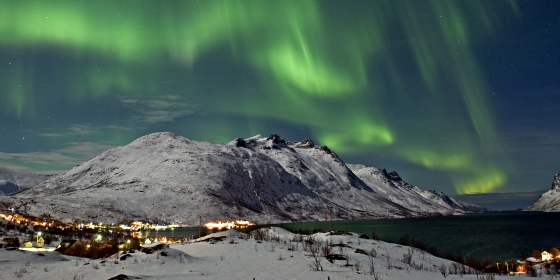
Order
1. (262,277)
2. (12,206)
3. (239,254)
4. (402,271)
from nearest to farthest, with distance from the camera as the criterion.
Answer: (262,277)
(402,271)
(239,254)
(12,206)

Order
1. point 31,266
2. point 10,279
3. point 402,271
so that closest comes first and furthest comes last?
point 10,279
point 402,271
point 31,266

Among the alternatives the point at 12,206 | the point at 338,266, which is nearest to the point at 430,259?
the point at 338,266

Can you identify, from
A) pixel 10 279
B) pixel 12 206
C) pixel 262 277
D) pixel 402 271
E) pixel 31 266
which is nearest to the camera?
pixel 262 277

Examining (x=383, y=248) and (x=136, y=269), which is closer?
(x=136, y=269)

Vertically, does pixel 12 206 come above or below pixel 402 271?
above

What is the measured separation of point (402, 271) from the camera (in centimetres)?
2400

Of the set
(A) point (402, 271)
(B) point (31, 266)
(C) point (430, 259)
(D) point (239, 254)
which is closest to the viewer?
(A) point (402, 271)

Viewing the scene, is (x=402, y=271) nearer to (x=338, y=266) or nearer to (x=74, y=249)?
(x=338, y=266)

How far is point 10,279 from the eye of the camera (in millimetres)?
22016

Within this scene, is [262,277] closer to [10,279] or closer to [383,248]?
[10,279]

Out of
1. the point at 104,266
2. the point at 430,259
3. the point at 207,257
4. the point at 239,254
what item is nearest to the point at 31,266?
the point at 104,266

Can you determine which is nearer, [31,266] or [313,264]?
[313,264]

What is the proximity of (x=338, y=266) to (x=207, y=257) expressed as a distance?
26.4 ft

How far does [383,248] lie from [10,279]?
26.3m
